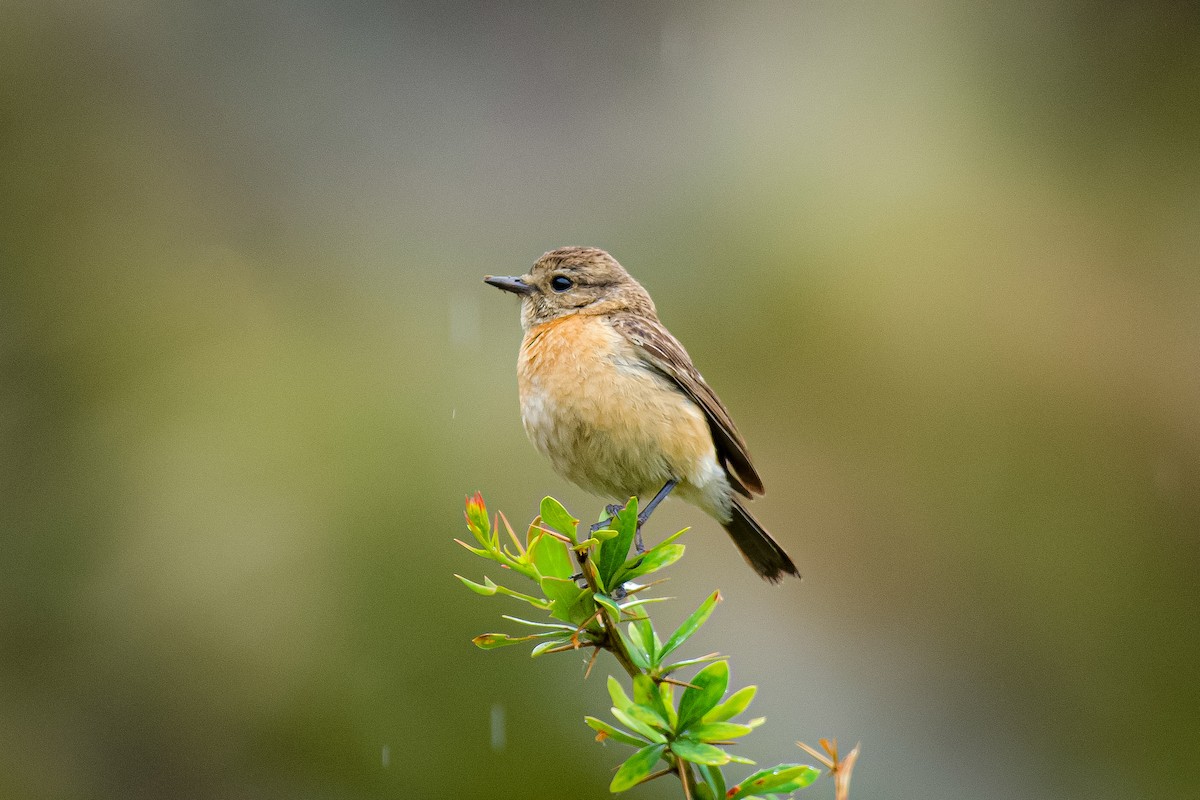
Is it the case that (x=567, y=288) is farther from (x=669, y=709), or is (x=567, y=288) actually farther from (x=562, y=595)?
(x=669, y=709)

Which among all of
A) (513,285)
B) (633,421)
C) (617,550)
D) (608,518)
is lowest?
(633,421)

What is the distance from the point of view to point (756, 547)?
3461mm

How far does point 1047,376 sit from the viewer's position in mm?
5859

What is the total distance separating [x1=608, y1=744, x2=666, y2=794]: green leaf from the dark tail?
2.14m

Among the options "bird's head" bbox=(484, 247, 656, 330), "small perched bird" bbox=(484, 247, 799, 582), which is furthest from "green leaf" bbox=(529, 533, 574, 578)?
"bird's head" bbox=(484, 247, 656, 330)

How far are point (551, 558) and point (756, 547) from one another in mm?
2102

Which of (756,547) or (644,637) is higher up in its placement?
(644,637)

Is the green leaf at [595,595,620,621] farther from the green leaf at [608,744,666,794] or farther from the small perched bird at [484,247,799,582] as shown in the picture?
the small perched bird at [484,247,799,582]

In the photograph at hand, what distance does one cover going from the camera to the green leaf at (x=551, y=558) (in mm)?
1445

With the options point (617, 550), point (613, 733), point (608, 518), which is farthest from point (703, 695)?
point (608, 518)

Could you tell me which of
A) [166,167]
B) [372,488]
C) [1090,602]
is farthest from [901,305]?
[166,167]

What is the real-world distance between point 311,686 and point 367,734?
0.36m

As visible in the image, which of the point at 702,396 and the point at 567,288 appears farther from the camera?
the point at 567,288

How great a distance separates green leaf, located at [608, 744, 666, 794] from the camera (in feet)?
4.00
